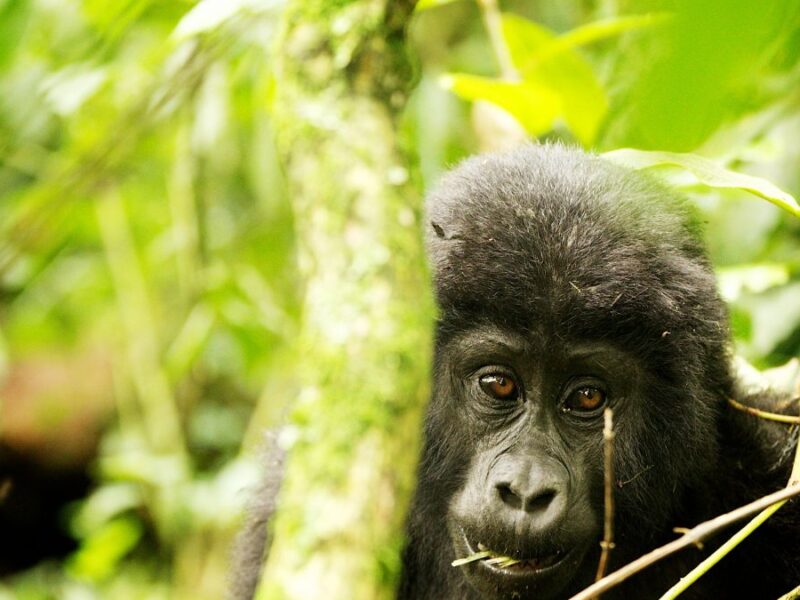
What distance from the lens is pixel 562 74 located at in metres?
3.07

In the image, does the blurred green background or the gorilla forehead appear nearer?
the gorilla forehead

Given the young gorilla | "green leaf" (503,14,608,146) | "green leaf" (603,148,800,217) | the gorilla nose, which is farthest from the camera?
"green leaf" (503,14,608,146)

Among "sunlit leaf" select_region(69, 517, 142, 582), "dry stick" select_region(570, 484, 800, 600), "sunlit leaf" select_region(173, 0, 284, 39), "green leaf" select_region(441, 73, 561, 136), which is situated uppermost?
"sunlit leaf" select_region(173, 0, 284, 39)

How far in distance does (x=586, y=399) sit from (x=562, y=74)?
4.19 ft

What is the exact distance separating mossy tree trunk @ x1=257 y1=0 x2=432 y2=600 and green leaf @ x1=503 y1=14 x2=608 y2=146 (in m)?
1.97

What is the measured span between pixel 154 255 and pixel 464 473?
391cm

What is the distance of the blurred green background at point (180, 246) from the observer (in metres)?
3.07

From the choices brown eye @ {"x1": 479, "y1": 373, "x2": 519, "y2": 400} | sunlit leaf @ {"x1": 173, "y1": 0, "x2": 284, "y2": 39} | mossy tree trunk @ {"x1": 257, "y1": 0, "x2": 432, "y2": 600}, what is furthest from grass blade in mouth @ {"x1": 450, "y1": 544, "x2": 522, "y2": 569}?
sunlit leaf @ {"x1": 173, "y1": 0, "x2": 284, "y2": 39}

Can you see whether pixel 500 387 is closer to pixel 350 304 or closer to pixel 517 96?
pixel 517 96

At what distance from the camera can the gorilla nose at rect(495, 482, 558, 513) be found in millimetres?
2021

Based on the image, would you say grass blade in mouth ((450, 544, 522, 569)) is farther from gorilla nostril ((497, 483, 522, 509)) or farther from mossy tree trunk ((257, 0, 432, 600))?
mossy tree trunk ((257, 0, 432, 600))

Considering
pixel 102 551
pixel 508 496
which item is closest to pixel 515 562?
pixel 508 496

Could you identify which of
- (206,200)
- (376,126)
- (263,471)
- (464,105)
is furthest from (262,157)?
(376,126)

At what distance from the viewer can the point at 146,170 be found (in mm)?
5934
